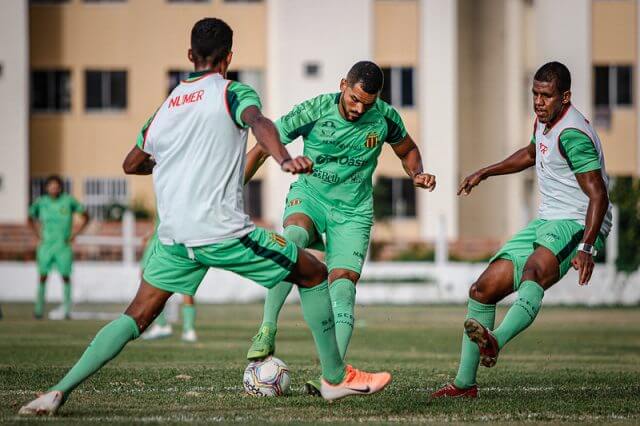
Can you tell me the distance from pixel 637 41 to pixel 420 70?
6.91 metres

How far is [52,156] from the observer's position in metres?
41.6

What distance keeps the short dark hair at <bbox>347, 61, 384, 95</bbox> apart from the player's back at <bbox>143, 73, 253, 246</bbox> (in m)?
1.96

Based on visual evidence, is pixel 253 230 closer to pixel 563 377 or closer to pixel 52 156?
pixel 563 377

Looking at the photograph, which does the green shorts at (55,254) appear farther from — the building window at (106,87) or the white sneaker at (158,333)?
the building window at (106,87)

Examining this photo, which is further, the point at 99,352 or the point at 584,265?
the point at 584,265

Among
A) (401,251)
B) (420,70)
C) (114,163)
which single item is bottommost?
(401,251)

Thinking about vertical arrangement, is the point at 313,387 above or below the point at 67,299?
above

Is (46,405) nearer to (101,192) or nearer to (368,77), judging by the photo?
(368,77)

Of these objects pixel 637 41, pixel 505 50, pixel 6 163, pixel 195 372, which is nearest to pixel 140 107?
pixel 6 163

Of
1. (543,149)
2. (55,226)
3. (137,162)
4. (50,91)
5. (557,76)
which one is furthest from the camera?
(50,91)

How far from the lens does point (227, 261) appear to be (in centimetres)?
791

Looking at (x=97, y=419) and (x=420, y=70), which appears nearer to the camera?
(x=97, y=419)

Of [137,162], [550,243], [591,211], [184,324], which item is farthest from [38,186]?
[137,162]

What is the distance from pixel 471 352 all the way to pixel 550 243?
99cm
